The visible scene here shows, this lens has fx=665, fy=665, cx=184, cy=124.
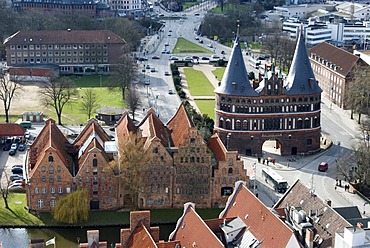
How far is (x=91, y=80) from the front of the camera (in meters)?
153

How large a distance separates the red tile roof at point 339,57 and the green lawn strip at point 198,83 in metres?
24.4

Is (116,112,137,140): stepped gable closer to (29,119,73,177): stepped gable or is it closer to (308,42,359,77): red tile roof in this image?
(29,119,73,177): stepped gable

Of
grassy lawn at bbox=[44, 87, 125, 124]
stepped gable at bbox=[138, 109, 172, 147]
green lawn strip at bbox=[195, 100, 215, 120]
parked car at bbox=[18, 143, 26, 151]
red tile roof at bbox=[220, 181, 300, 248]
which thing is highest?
red tile roof at bbox=[220, 181, 300, 248]

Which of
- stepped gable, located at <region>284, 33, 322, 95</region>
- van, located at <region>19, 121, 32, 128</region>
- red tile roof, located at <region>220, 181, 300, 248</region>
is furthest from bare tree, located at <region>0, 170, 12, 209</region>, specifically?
stepped gable, located at <region>284, 33, 322, 95</region>

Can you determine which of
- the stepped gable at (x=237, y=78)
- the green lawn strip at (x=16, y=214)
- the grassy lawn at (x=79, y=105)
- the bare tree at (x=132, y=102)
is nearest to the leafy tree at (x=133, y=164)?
the green lawn strip at (x=16, y=214)

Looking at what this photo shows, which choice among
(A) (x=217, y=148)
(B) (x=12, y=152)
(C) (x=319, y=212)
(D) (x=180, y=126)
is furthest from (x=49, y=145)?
(C) (x=319, y=212)

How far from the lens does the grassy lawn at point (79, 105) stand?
395 ft

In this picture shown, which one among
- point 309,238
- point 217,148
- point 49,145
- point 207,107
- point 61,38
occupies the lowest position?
point 207,107

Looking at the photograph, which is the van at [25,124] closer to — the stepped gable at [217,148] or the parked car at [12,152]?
the parked car at [12,152]

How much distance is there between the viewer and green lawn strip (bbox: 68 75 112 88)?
148 metres

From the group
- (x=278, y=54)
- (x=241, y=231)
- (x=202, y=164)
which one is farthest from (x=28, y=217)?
(x=278, y=54)

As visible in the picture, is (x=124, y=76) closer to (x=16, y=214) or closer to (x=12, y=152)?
(x=12, y=152)

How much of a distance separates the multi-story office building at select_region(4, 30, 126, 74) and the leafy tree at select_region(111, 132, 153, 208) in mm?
79696

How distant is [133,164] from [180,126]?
1282 cm
